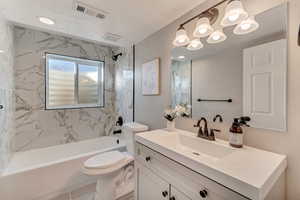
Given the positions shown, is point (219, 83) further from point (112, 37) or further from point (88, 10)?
point (112, 37)

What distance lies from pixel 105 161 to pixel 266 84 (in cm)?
171

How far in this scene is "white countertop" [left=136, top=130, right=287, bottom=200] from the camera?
618 millimetres

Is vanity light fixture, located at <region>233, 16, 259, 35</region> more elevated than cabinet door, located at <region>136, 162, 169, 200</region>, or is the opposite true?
vanity light fixture, located at <region>233, 16, 259, 35</region>

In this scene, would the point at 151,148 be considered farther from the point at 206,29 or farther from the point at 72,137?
the point at 72,137

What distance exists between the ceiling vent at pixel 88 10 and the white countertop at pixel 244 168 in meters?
1.60

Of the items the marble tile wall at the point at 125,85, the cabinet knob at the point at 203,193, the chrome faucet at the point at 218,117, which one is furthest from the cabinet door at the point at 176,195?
the marble tile wall at the point at 125,85

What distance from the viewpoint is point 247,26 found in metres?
1.08

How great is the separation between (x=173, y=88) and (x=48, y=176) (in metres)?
1.86

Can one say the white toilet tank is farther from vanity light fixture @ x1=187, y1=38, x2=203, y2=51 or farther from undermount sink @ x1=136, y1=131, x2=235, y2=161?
vanity light fixture @ x1=187, y1=38, x2=203, y2=51

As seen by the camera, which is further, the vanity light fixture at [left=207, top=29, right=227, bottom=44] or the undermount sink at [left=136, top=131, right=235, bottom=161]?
the vanity light fixture at [left=207, top=29, right=227, bottom=44]

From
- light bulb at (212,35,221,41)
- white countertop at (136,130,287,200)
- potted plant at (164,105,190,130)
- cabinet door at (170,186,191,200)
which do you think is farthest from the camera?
potted plant at (164,105,190,130)

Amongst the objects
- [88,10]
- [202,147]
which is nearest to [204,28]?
[202,147]

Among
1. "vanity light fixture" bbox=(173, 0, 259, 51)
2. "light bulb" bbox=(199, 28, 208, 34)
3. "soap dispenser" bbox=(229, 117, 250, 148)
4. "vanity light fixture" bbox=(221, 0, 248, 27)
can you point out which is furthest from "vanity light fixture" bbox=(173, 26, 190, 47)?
"soap dispenser" bbox=(229, 117, 250, 148)

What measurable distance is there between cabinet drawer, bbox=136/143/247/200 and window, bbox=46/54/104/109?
2.04 m
